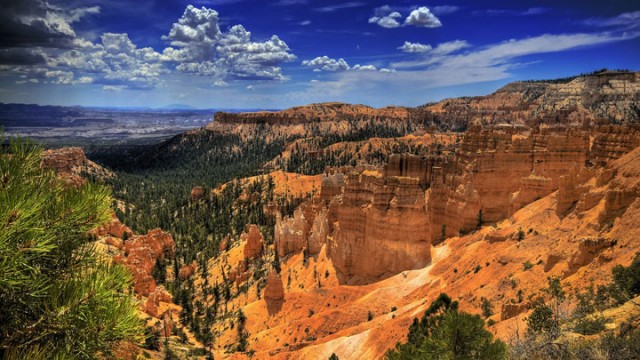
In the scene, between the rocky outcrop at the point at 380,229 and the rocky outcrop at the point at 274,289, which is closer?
the rocky outcrop at the point at 380,229

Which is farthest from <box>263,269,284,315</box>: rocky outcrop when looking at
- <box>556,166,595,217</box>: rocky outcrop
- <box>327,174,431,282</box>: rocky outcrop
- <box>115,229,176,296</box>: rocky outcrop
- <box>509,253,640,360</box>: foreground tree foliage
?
<box>509,253,640,360</box>: foreground tree foliage

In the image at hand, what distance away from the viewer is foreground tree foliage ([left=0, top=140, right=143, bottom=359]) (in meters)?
5.24

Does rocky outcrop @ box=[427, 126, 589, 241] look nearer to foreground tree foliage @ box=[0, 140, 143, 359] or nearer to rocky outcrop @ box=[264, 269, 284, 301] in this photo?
rocky outcrop @ box=[264, 269, 284, 301]

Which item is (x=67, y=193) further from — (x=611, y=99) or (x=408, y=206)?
(x=611, y=99)

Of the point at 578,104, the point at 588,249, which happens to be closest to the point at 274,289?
the point at 588,249

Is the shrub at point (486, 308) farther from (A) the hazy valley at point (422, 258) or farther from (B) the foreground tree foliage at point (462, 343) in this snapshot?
(B) the foreground tree foliage at point (462, 343)

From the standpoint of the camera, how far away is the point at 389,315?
31.1 metres

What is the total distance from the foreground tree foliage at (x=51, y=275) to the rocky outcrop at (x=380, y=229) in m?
33.6

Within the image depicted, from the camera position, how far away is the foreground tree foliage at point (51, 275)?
524cm

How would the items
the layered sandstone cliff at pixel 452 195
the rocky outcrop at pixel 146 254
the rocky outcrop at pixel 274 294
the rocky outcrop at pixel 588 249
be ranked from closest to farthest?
the rocky outcrop at pixel 588 249, the layered sandstone cliff at pixel 452 195, the rocky outcrop at pixel 274 294, the rocky outcrop at pixel 146 254

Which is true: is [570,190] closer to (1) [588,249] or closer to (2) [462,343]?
(1) [588,249]

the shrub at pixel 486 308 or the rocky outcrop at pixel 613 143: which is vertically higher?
the rocky outcrop at pixel 613 143

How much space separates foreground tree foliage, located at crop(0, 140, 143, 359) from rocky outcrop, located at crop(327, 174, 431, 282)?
3360cm

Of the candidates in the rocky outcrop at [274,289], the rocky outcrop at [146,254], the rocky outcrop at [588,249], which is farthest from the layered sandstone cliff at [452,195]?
the rocky outcrop at [146,254]
